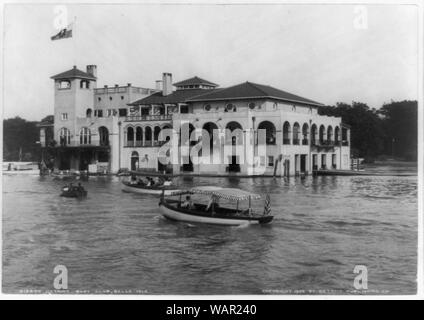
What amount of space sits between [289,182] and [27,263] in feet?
81.7

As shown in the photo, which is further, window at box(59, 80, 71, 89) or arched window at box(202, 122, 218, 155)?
window at box(59, 80, 71, 89)

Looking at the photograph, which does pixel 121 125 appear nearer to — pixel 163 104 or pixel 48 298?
pixel 163 104

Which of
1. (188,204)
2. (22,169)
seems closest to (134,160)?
(22,169)

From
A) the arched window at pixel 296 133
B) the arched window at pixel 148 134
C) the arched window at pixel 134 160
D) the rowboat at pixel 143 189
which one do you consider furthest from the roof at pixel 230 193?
the arched window at pixel 148 134

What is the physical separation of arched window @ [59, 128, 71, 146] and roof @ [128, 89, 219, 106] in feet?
20.6

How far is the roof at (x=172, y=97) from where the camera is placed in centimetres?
5293

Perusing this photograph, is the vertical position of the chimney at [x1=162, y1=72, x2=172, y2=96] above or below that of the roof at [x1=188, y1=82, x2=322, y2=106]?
above

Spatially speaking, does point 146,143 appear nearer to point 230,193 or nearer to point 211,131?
point 211,131

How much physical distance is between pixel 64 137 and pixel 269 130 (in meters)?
19.3

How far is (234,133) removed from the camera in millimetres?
47000

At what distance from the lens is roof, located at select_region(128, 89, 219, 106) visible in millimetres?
52928

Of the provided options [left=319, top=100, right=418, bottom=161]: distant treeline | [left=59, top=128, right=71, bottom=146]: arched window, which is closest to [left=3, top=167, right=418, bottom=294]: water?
[left=59, top=128, right=71, bottom=146]: arched window

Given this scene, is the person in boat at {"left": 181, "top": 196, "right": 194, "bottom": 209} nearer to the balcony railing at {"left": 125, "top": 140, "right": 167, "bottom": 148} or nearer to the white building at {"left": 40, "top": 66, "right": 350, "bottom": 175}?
the white building at {"left": 40, "top": 66, "right": 350, "bottom": 175}

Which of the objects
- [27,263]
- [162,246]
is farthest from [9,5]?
[162,246]
